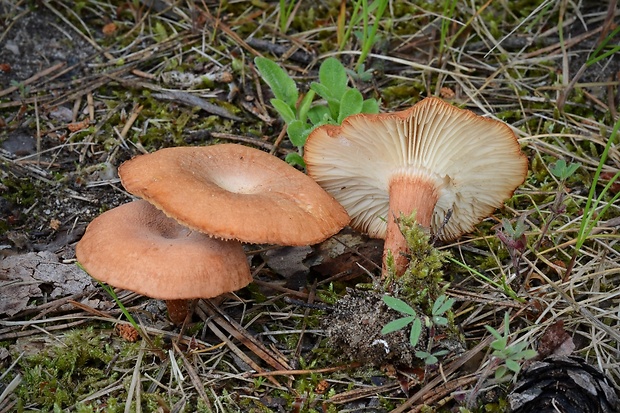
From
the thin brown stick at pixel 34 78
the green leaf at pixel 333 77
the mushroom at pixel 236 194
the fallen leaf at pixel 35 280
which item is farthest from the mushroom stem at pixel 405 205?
the thin brown stick at pixel 34 78

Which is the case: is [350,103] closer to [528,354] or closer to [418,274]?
[418,274]

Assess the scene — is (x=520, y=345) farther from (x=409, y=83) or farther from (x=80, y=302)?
(x=409, y=83)

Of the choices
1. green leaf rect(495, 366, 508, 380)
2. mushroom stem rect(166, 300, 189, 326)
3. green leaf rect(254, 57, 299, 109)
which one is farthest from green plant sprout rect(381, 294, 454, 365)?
green leaf rect(254, 57, 299, 109)

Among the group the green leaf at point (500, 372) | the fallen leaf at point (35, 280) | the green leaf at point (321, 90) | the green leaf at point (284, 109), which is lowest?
the fallen leaf at point (35, 280)

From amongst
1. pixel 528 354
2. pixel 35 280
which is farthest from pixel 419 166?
pixel 35 280

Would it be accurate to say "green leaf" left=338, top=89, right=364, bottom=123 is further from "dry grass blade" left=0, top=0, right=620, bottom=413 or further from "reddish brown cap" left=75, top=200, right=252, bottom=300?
"reddish brown cap" left=75, top=200, right=252, bottom=300

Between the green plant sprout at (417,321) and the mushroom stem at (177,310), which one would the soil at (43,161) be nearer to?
the mushroom stem at (177,310)
